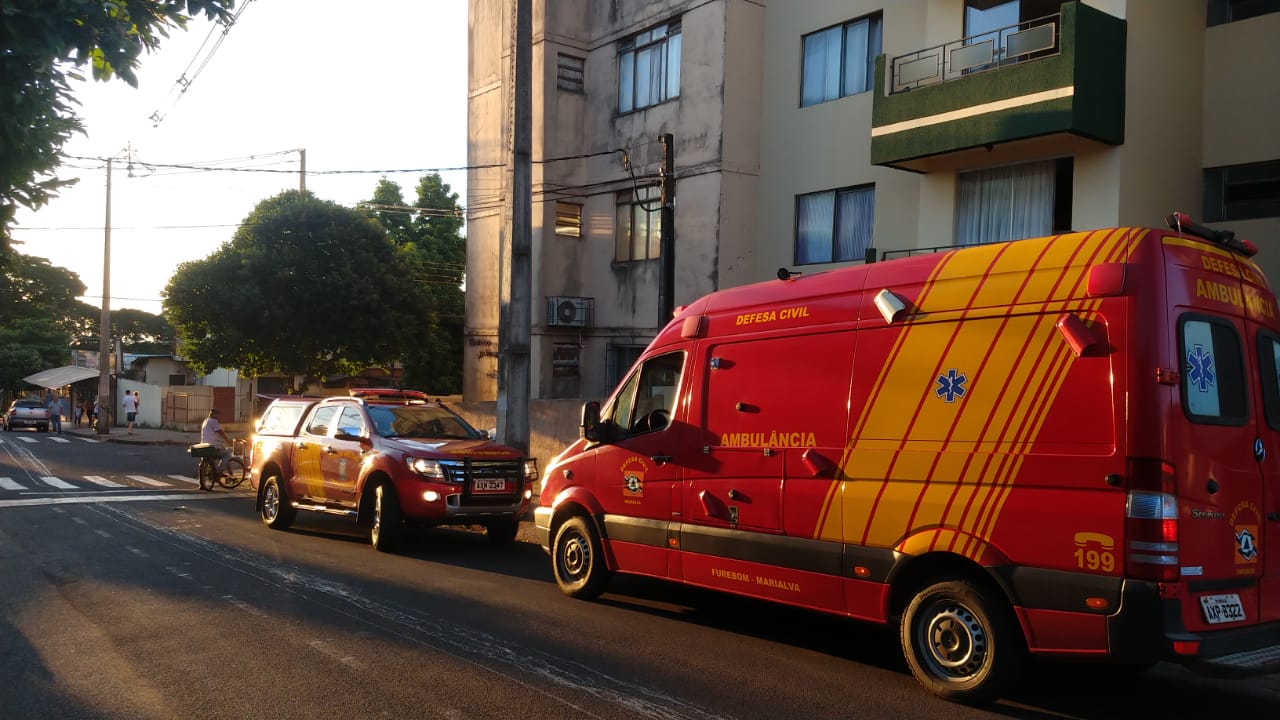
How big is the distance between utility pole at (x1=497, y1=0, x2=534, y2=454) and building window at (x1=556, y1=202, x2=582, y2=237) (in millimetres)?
9684

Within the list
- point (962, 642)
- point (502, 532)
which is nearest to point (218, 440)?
point (502, 532)

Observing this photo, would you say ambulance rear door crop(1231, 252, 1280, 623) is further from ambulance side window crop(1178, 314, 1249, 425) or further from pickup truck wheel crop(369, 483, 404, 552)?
pickup truck wheel crop(369, 483, 404, 552)

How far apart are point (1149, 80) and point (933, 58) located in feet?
11.1

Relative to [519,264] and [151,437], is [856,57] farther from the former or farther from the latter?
[151,437]

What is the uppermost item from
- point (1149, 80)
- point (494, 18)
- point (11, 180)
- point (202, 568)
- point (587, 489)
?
point (494, 18)

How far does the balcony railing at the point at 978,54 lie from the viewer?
14773 mm

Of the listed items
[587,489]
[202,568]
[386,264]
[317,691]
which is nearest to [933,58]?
[587,489]

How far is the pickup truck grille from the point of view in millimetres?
11773

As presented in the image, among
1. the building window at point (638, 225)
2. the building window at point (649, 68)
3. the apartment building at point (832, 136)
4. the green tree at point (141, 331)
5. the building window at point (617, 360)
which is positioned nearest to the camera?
the apartment building at point (832, 136)

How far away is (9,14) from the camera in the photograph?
7.32 metres

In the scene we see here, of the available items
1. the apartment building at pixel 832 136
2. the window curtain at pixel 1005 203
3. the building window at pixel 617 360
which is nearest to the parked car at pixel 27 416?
the apartment building at pixel 832 136

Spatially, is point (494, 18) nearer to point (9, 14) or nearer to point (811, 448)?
point (9, 14)

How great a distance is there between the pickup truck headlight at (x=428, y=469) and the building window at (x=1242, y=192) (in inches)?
483

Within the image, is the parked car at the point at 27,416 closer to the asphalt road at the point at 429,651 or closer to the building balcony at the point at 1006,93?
the asphalt road at the point at 429,651
